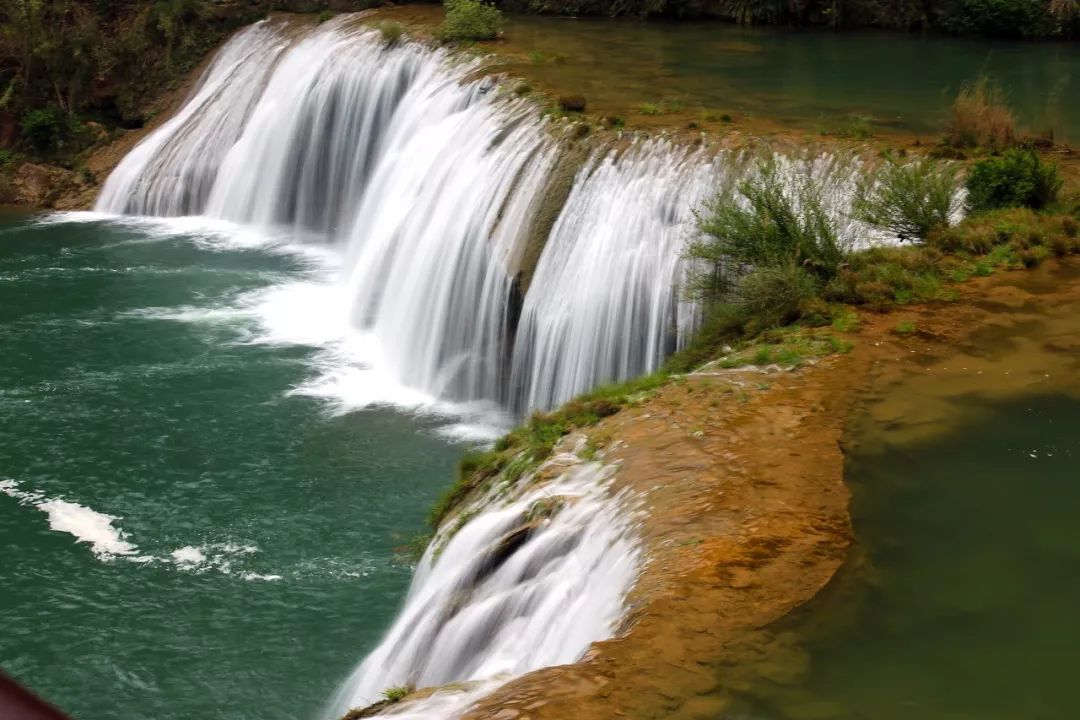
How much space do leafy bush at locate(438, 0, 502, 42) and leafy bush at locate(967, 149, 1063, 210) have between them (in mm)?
13257

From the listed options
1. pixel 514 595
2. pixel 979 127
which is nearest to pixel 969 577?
pixel 514 595

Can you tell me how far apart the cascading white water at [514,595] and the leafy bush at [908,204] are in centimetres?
544

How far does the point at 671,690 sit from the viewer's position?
633cm

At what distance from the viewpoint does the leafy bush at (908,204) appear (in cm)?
1334

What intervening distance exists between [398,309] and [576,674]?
41.9 feet

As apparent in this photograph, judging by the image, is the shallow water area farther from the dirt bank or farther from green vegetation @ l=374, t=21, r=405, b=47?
green vegetation @ l=374, t=21, r=405, b=47

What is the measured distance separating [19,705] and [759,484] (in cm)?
794

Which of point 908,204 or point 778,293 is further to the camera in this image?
point 908,204

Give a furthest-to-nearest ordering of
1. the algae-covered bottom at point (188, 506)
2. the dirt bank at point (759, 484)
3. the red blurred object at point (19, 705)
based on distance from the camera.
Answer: the algae-covered bottom at point (188, 506) < the dirt bank at point (759, 484) < the red blurred object at point (19, 705)

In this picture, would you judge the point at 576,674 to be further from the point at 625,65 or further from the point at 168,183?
the point at 168,183

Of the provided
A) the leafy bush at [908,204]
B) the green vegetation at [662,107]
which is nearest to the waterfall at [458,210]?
the leafy bush at [908,204]

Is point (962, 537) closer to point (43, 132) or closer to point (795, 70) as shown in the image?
point (795, 70)

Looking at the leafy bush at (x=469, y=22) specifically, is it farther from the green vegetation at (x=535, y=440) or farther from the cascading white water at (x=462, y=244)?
the green vegetation at (x=535, y=440)

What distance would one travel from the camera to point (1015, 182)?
13.6m
